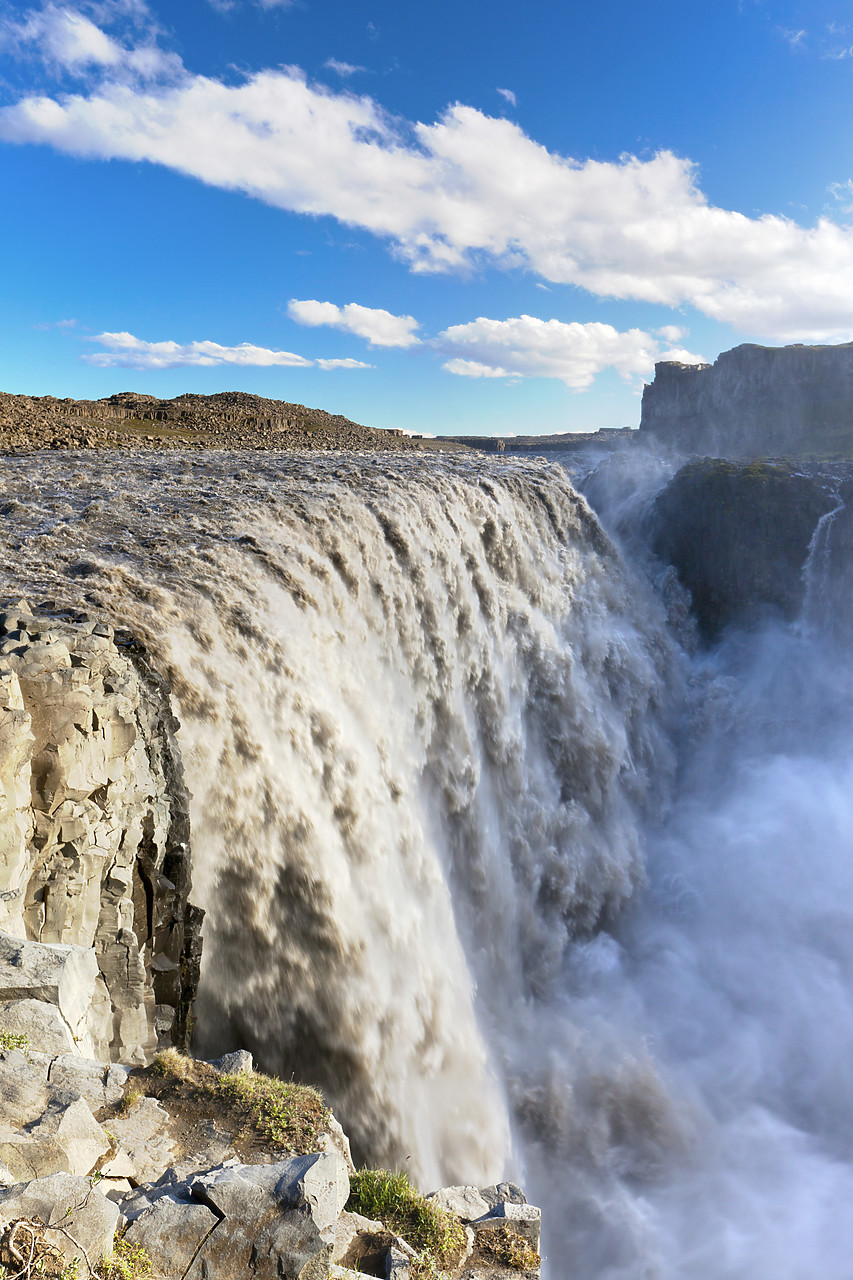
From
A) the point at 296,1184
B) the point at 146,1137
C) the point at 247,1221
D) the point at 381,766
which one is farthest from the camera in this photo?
the point at 381,766

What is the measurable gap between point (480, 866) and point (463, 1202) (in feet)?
28.3

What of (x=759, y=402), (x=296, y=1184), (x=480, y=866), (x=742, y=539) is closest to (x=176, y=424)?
(x=742, y=539)

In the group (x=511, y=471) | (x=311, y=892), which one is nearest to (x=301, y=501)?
(x=311, y=892)

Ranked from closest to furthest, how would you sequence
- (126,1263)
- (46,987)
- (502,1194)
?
(126,1263) → (46,987) → (502,1194)

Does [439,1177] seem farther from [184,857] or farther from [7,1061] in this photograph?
[7,1061]

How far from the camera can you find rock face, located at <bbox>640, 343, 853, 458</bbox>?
67.9 m

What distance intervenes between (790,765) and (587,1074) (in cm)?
1503

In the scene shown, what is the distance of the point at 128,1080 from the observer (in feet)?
18.3

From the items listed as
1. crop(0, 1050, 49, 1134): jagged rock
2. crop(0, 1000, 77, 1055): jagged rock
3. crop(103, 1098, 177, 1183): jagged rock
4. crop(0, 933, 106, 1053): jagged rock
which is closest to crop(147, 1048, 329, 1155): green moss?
crop(103, 1098, 177, 1183): jagged rock

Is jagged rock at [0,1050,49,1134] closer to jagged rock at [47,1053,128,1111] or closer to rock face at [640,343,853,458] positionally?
jagged rock at [47,1053,128,1111]

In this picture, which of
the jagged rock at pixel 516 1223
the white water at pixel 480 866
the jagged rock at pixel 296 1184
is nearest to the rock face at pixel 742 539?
the white water at pixel 480 866

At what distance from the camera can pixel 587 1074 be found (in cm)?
1330

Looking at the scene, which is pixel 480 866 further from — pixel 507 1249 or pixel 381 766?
pixel 507 1249

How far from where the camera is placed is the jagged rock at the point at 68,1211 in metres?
3.42
